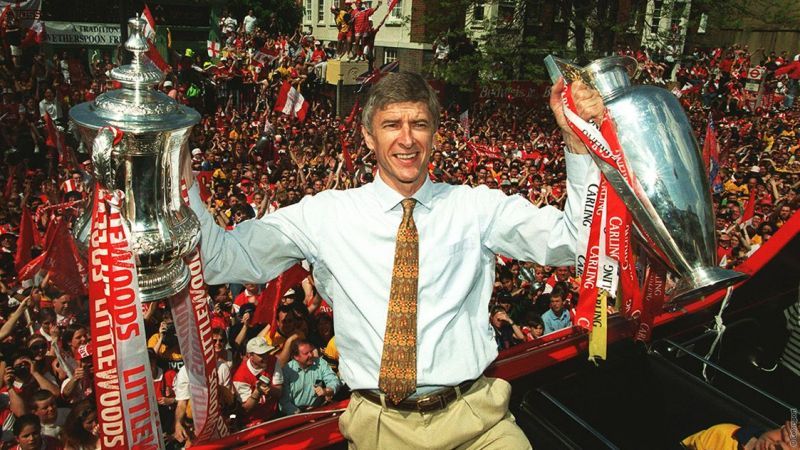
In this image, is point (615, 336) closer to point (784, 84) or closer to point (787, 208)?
point (787, 208)

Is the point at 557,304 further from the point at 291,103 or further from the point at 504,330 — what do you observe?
the point at 291,103

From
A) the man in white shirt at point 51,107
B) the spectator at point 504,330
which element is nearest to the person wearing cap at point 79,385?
the spectator at point 504,330

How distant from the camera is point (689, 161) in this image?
207cm

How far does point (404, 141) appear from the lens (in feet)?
7.26

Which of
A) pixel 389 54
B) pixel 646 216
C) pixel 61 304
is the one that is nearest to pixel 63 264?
pixel 61 304

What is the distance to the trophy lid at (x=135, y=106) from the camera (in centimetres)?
170

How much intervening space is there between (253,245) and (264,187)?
7864mm

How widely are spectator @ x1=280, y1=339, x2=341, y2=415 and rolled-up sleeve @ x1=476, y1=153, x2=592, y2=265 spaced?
122 inches

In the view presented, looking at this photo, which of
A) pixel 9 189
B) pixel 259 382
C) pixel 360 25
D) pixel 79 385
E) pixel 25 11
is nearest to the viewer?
pixel 79 385

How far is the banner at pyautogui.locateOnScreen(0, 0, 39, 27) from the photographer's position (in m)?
14.7

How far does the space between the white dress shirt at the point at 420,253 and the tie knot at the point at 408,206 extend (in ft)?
0.15

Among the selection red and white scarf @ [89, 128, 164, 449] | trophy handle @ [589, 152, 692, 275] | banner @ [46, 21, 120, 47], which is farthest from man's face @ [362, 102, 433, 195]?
banner @ [46, 21, 120, 47]

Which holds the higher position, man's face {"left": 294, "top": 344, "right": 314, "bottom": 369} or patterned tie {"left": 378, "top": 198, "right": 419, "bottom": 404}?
patterned tie {"left": 378, "top": 198, "right": 419, "bottom": 404}

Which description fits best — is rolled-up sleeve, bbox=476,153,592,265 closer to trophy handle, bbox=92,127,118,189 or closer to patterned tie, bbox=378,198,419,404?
patterned tie, bbox=378,198,419,404
